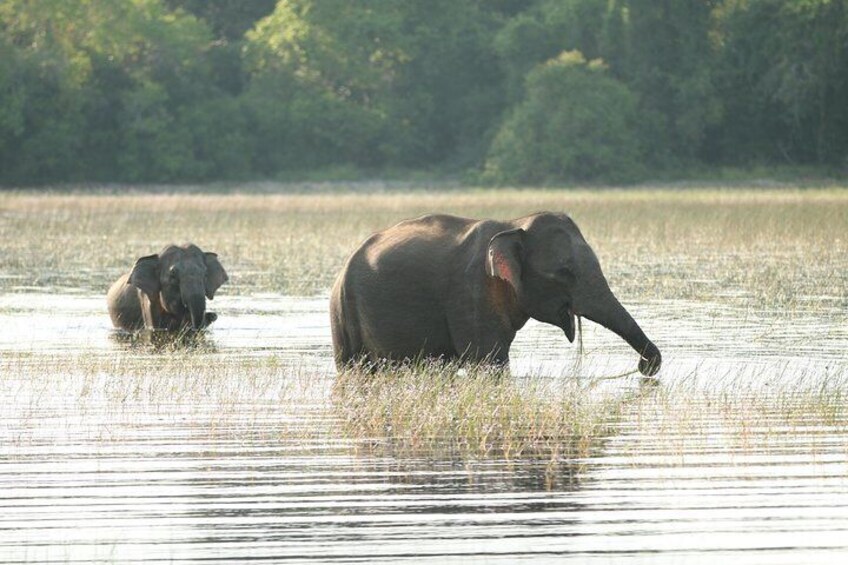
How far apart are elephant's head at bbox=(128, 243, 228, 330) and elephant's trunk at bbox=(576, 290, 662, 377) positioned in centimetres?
642

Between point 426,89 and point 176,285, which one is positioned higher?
point 176,285

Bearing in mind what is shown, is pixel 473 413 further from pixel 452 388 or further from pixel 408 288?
pixel 408 288

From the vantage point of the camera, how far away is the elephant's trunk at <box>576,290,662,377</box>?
13852mm

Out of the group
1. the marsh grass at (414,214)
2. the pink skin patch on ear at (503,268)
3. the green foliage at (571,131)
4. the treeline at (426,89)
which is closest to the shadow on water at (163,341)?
the pink skin patch on ear at (503,268)

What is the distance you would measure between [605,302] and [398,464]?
9.82 feet

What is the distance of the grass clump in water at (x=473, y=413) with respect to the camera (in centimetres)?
1198

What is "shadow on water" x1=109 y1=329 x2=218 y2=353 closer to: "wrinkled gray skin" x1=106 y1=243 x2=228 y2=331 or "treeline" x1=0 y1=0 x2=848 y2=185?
"wrinkled gray skin" x1=106 y1=243 x2=228 y2=331

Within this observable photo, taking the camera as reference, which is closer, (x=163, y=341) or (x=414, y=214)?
(x=163, y=341)

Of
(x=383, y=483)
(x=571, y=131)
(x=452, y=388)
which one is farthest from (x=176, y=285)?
(x=571, y=131)

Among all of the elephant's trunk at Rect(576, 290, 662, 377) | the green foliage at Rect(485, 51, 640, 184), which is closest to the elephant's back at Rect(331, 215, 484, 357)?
the elephant's trunk at Rect(576, 290, 662, 377)

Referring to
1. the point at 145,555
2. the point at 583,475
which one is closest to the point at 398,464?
the point at 583,475

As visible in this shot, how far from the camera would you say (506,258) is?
13664 mm

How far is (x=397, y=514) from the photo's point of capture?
32.1ft

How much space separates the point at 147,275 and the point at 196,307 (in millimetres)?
689
